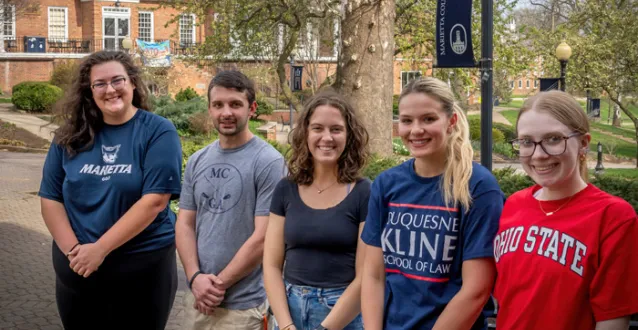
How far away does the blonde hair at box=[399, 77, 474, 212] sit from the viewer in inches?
108

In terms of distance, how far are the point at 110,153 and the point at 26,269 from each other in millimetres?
5548

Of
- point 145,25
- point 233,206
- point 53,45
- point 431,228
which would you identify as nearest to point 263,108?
point 145,25

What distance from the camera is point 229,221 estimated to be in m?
3.73

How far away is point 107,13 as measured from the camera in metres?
47.3

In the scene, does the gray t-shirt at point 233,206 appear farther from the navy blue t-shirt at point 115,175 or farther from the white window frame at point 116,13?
the white window frame at point 116,13

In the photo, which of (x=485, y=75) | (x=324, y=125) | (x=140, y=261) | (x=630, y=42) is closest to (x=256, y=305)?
(x=140, y=261)

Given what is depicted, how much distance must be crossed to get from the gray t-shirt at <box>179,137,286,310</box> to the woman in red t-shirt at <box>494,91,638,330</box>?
1.44 metres

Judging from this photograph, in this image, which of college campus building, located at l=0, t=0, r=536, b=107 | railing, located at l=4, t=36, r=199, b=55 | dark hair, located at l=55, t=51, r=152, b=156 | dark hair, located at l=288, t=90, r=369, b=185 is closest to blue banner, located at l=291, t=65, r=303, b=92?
college campus building, located at l=0, t=0, r=536, b=107

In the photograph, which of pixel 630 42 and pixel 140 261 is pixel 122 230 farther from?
pixel 630 42

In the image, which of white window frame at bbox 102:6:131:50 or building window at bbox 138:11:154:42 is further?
building window at bbox 138:11:154:42

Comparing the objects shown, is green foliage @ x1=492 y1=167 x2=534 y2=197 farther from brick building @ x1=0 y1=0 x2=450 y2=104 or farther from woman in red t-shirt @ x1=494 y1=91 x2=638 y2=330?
brick building @ x1=0 y1=0 x2=450 y2=104

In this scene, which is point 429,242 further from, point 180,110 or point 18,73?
point 18,73

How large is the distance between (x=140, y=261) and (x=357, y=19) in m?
8.16

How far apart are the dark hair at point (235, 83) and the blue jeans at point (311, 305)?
1109 mm
